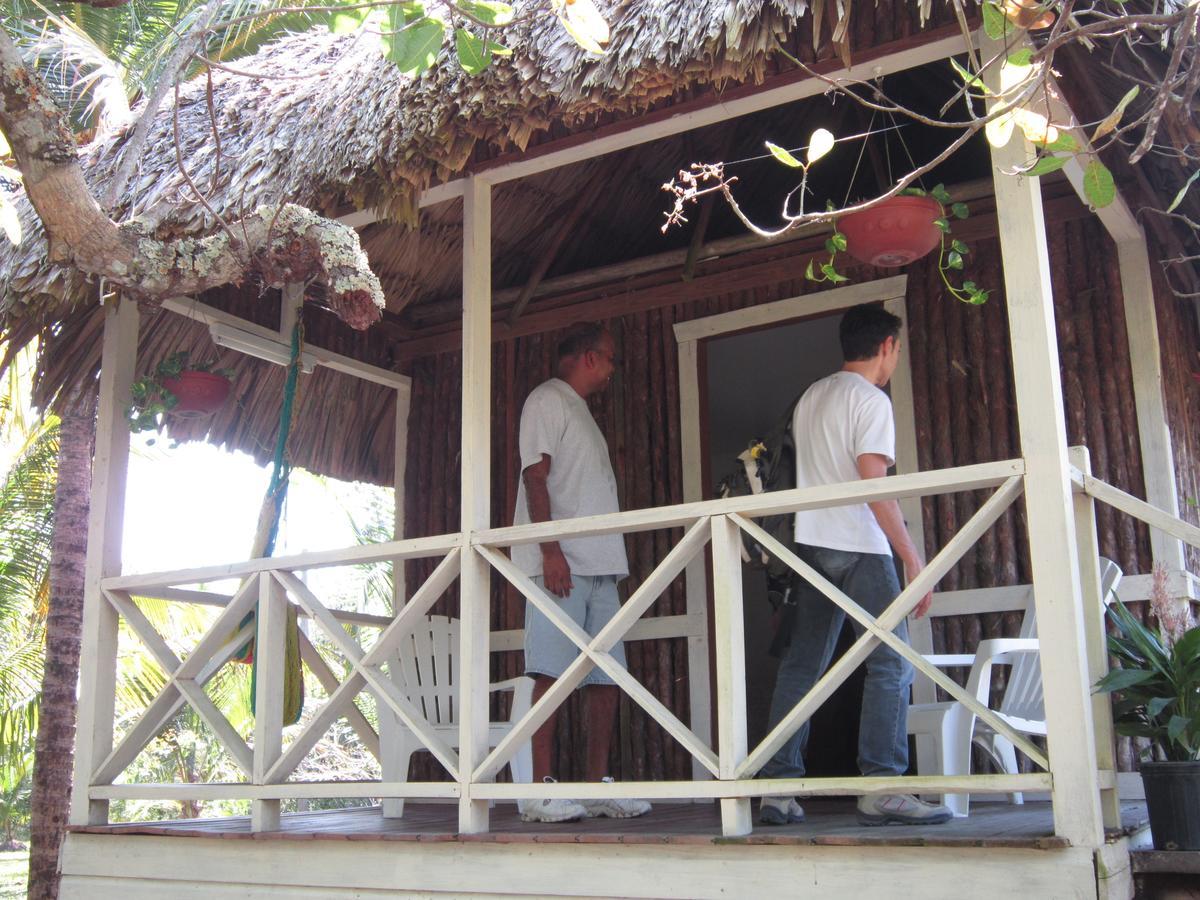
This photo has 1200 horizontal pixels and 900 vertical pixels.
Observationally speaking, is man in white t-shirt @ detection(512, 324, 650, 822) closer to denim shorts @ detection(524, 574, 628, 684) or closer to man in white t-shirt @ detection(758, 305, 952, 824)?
denim shorts @ detection(524, 574, 628, 684)

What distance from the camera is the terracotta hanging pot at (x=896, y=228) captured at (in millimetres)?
4215

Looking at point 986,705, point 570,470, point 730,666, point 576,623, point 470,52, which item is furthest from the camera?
point 570,470

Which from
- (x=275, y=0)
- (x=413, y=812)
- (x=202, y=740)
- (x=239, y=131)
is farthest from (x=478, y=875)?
(x=202, y=740)

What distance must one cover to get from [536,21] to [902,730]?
2467mm

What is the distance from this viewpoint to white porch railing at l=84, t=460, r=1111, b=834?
3295mm

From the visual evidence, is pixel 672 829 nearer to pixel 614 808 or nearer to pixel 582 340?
pixel 614 808

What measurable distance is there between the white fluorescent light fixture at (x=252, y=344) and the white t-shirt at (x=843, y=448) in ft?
8.64

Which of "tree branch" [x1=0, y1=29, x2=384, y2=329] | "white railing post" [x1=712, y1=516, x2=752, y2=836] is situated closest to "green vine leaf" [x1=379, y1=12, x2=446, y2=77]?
"tree branch" [x1=0, y1=29, x2=384, y2=329]

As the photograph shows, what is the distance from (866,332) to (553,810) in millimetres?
1845

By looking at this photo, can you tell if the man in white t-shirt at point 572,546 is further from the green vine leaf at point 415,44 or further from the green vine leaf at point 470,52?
the green vine leaf at point 415,44

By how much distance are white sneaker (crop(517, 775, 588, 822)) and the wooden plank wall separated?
151 centimetres

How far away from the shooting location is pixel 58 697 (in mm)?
8938

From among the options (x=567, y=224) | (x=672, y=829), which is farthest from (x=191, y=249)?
(x=672, y=829)

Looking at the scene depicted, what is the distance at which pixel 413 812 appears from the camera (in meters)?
5.44
